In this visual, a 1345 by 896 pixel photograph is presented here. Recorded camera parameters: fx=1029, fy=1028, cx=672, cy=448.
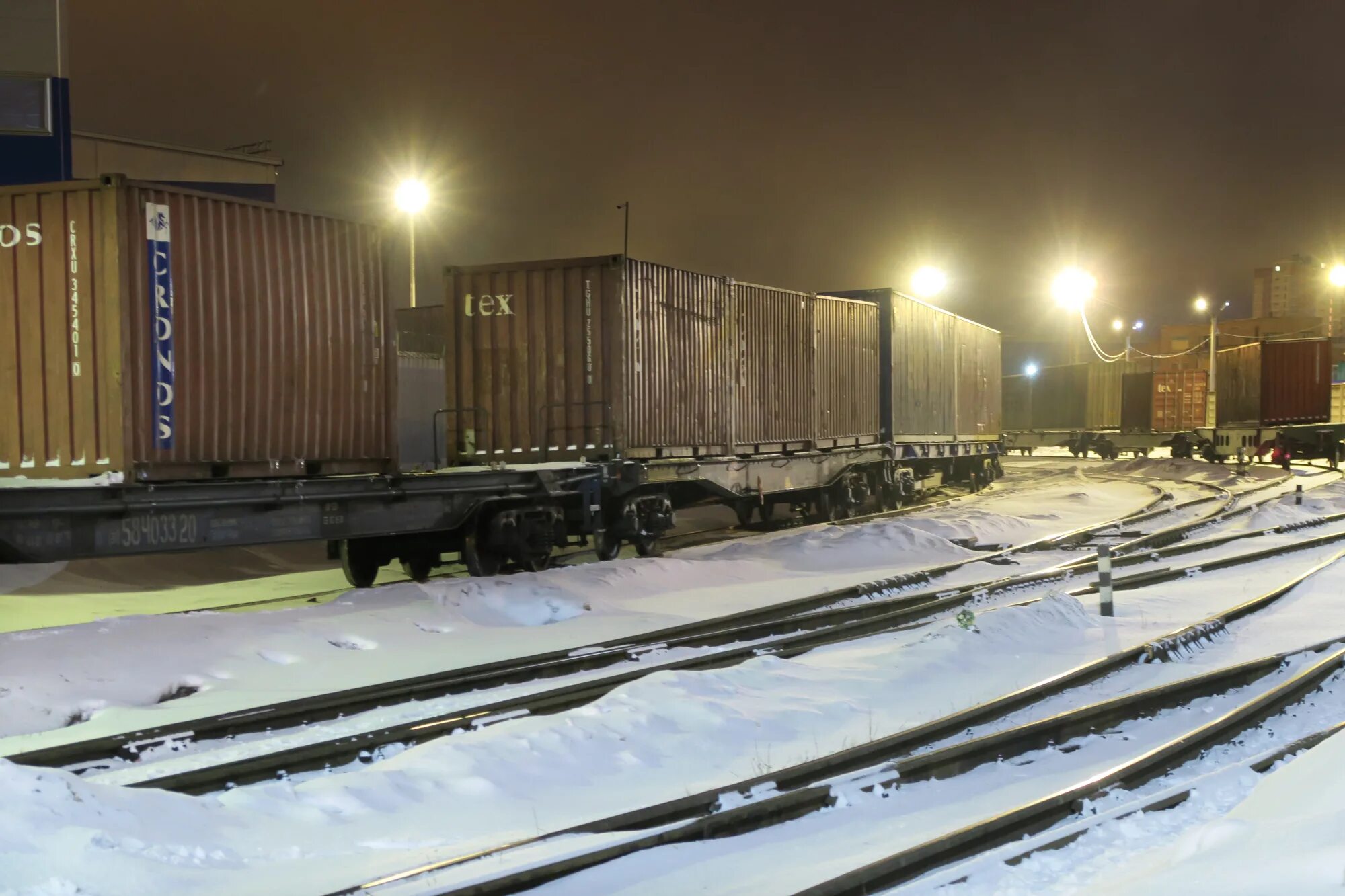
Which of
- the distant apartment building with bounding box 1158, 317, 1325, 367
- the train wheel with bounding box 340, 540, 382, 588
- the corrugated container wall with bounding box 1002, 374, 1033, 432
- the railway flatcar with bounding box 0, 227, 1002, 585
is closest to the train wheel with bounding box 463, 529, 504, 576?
the railway flatcar with bounding box 0, 227, 1002, 585

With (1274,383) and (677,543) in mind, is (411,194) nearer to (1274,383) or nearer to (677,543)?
(677,543)

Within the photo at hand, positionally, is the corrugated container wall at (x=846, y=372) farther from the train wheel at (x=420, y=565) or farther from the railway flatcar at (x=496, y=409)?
the train wheel at (x=420, y=565)

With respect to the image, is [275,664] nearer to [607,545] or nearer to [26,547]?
[26,547]

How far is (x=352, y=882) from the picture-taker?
14.5 feet

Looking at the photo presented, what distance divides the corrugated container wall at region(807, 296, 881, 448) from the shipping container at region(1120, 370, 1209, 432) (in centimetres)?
2033

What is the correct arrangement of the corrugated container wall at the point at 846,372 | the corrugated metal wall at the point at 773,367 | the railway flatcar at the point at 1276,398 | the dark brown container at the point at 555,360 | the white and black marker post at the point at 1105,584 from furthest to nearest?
the railway flatcar at the point at 1276,398 → the corrugated container wall at the point at 846,372 → the corrugated metal wall at the point at 773,367 → the dark brown container at the point at 555,360 → the white and black marker post at the point at 1105,584

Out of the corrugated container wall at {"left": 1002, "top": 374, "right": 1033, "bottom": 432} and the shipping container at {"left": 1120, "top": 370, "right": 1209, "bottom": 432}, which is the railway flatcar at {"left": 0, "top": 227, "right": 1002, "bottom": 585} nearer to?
the shipping container at {"left": 1120, "top": 370, "right": 1209, "bottom": 432}

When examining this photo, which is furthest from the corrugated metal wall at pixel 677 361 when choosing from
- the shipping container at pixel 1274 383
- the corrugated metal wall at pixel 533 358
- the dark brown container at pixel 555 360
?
the shipping container at pixel 1274 383

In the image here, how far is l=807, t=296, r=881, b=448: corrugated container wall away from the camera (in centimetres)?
1838

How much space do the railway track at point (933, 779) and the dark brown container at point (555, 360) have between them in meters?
7.25

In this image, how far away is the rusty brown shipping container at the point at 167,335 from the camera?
8406mm

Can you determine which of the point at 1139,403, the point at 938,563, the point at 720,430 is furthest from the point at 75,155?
the point at 1139,403

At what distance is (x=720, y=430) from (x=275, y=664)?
8.27m

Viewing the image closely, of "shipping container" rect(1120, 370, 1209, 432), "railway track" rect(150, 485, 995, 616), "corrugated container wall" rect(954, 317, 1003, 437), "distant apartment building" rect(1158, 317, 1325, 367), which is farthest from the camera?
"distant apartment building" rect(1158, 317, 1325, 367)
